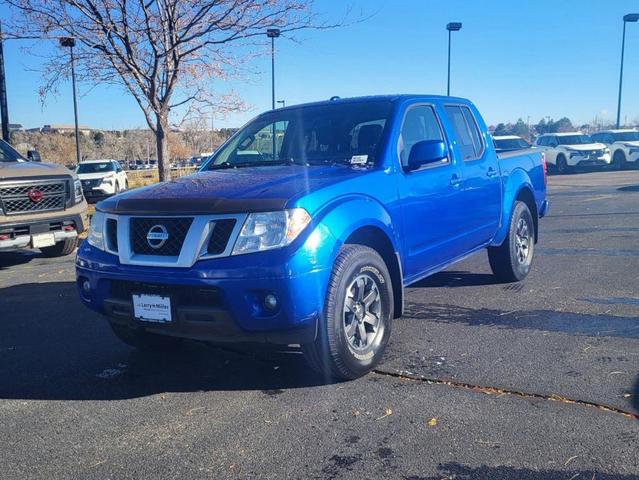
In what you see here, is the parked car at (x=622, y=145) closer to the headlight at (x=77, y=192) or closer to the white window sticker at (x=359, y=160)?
the headlight at (x=77, y=192)

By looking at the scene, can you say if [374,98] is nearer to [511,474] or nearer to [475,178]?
[475,178]

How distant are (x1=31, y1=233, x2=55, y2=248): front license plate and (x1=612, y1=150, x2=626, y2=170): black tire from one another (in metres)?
29.0

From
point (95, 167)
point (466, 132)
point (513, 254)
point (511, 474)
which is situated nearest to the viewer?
point (511, 474)

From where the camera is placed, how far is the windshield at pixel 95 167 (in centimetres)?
2430

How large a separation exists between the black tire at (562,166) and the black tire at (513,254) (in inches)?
952

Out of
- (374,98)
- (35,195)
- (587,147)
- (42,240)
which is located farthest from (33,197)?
(587,147)

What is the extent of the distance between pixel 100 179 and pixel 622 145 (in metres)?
24.3

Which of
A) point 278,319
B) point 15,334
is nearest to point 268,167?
point 278,319

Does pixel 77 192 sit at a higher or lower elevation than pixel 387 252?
higher

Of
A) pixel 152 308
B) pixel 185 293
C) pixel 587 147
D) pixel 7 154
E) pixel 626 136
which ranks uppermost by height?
pixel 626 136

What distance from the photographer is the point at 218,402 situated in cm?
376

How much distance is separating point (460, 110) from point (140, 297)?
3.72m

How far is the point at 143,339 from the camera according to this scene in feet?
15.3

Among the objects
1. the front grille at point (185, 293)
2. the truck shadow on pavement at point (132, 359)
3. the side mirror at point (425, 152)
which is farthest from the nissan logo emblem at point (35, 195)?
the side mirror at point (425, 152)
